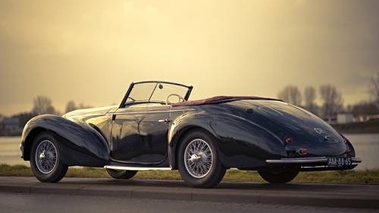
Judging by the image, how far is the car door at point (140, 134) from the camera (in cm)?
1042

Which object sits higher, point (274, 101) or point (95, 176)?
point (274, 101)

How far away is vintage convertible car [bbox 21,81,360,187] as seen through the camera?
29.9ft

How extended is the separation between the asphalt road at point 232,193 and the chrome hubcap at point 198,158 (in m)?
0.34

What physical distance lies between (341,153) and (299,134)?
26.8 inches

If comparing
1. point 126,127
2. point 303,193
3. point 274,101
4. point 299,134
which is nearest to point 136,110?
point 126,127

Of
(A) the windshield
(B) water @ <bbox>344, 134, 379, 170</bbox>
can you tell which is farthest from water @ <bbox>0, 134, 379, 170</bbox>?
(A) the windshield

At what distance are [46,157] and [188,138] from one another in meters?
3.24

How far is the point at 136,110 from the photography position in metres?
11.0

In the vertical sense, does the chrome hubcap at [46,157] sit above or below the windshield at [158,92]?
below

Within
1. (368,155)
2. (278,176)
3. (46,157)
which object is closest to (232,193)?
(278,176)

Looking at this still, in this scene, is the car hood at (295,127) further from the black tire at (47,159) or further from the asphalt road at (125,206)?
the black tire at (47,159)

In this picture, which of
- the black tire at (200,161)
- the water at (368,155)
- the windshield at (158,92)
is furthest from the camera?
the water at (368,155)

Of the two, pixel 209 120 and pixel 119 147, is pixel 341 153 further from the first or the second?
pixel 119 147

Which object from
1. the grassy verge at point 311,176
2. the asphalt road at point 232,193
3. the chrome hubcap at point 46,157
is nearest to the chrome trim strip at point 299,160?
the asphalt road at point 232,193
